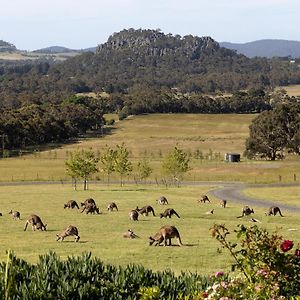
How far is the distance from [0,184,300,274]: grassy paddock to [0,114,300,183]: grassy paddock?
111ft

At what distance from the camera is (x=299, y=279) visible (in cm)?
1220

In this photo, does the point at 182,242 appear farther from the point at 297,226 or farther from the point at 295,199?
the point at 295,199

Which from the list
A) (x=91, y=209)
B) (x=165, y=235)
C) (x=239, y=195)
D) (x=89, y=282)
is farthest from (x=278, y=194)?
(x=89, y=282)

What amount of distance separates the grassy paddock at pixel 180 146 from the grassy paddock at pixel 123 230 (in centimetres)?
Answer: 3377

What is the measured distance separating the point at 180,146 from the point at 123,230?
107248 mm

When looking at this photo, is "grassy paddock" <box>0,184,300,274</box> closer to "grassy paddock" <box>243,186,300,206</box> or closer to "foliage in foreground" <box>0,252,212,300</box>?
"foliage in foreground" <box>0,252,212,300</box>

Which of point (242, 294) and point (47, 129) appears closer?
point (242, 294)

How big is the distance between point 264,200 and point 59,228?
104ft

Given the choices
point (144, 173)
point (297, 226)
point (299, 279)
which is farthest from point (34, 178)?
point (299, 279)

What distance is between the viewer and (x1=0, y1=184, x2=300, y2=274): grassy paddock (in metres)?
25.0


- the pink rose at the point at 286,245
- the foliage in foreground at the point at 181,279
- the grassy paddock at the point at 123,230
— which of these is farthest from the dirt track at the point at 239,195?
the pink rose at the point at 286,245

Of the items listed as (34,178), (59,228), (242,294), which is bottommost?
(34,178)

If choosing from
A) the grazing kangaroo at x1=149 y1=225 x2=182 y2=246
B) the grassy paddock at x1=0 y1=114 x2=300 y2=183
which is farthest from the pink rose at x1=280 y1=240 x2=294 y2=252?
the grassy paddock at x1=0 y1=114 x2=300 y2=183

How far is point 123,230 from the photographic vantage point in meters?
34.4
